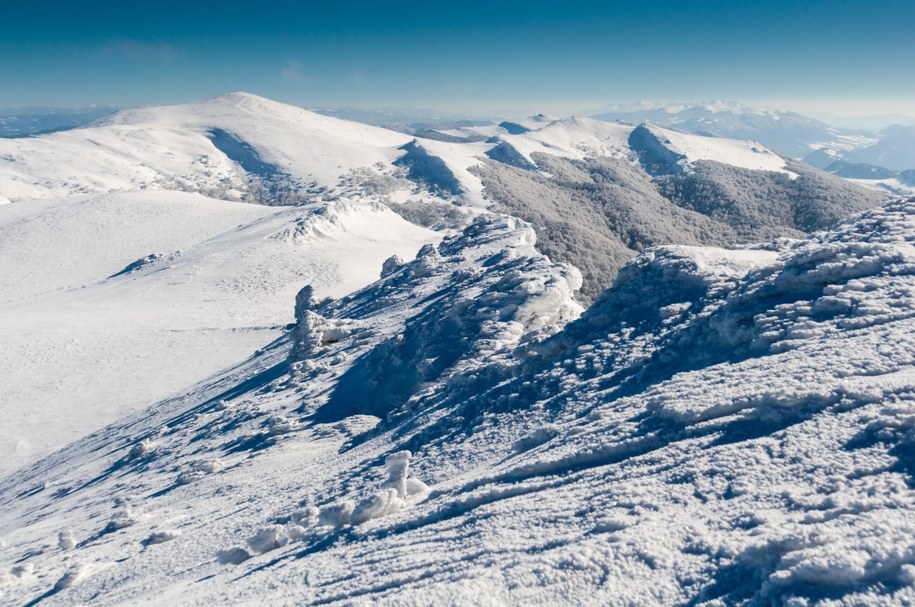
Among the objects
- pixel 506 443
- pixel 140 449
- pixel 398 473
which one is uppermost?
pixel 506 443

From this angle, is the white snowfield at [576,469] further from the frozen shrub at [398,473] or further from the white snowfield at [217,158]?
the white snowfield at [217,158]

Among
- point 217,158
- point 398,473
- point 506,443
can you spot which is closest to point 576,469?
point 506,443

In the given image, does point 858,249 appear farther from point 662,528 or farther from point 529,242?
point 529,242

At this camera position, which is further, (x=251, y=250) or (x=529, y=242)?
(x=251, y=250)

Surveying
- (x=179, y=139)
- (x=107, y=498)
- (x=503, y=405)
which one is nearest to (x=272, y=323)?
(x=107, y=498)

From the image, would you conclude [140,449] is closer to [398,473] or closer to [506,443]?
[398,473]
